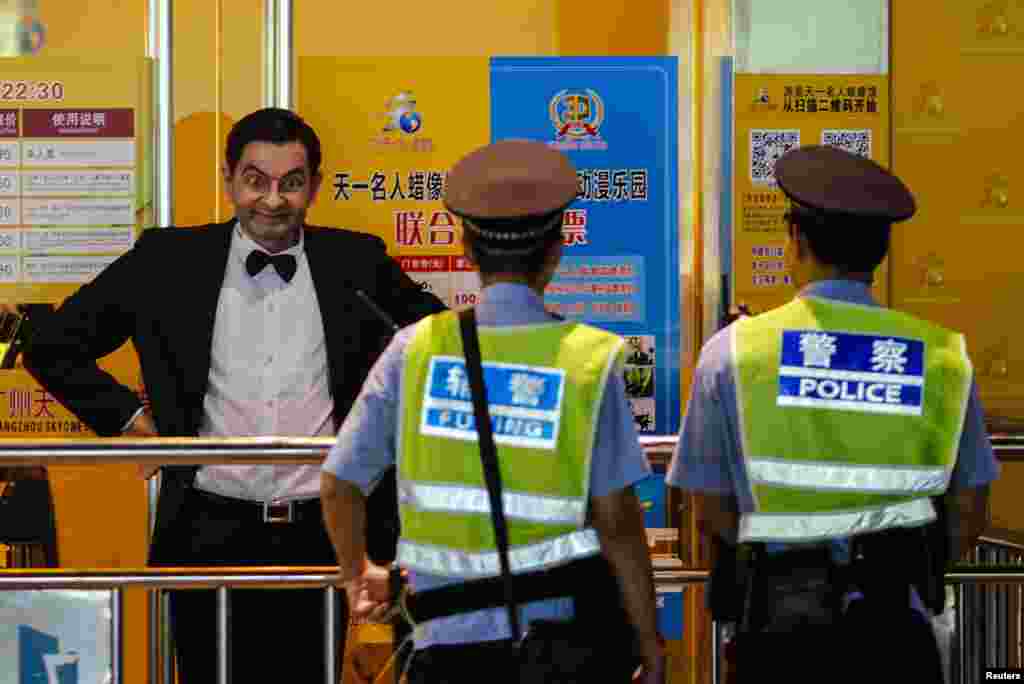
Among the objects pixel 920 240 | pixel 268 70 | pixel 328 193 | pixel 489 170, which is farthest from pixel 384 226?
pixel 489 170

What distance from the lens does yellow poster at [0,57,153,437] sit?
5.89 metres

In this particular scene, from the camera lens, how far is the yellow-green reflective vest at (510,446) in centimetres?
322

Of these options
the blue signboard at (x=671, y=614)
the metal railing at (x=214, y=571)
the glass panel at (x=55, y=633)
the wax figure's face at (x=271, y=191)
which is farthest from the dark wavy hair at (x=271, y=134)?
the blue signboard at (x=671, y=614)

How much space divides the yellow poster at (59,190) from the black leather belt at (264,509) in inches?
42.7

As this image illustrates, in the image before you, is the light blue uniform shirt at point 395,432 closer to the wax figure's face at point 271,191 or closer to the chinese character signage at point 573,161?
the wax figure's face at point 271,191

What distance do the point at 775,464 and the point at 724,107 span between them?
2.87 m

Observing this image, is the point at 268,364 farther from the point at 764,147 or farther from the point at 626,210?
the point at 764,147

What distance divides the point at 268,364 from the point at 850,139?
216 centimetres

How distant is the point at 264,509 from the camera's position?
16.1ft

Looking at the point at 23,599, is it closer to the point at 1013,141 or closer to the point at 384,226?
the point at 384,226

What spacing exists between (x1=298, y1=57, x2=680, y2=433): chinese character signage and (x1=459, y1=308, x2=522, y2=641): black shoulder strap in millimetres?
2673

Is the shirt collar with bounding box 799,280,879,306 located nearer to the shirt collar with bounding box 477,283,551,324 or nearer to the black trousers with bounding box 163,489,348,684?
the shirt collar with bounding box 477,283,551,324

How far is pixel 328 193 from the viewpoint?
592cm

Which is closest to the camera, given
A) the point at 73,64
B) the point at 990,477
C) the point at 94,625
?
the point at 990,477
